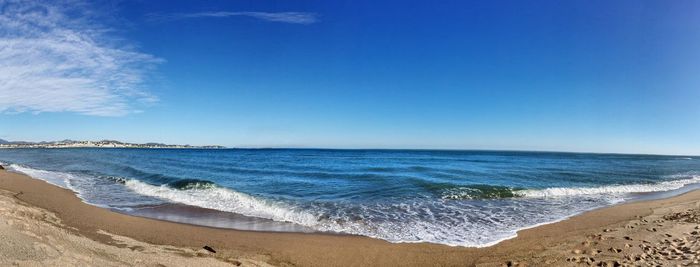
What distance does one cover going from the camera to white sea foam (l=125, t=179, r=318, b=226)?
1153 cm

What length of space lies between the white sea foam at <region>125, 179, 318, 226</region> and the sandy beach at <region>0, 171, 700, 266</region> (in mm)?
2295

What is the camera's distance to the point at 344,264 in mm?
6969

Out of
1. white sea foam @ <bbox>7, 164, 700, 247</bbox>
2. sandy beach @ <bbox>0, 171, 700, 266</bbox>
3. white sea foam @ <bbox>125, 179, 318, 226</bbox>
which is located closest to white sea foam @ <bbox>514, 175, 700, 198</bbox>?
white sea foam @ <bbox>7, 164, 700, 247</bbox>

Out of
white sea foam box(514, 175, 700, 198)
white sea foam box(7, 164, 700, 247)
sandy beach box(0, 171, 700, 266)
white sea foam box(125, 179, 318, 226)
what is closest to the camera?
sandy beach box(0, 171, 700, 266)

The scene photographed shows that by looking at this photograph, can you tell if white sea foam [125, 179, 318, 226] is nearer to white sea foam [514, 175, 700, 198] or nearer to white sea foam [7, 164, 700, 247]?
white sea foam [7, 164, 700, 247]

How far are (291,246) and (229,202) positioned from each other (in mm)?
7038

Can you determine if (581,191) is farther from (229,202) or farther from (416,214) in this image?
(229,202)

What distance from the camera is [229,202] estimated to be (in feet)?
46.1

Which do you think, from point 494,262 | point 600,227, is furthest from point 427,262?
point 600,227

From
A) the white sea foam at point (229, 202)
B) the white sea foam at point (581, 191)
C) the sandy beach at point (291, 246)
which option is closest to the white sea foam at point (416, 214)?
the white sea foam at point (229, 202)

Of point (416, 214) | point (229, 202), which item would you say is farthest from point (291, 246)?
point (229, 202)

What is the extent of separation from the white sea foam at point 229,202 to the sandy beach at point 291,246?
2295mm

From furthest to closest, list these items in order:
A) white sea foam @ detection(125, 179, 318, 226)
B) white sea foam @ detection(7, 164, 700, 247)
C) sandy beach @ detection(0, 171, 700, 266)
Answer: white sea foam @ detection(125, 179, 318, 226) → white sea foam @ detection(7, 164, 700, 247) → sandy beach @ detection(0, 171, 700, 266)

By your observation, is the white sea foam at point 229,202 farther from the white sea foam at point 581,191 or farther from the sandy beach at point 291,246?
the white sea foam at point 581,191
